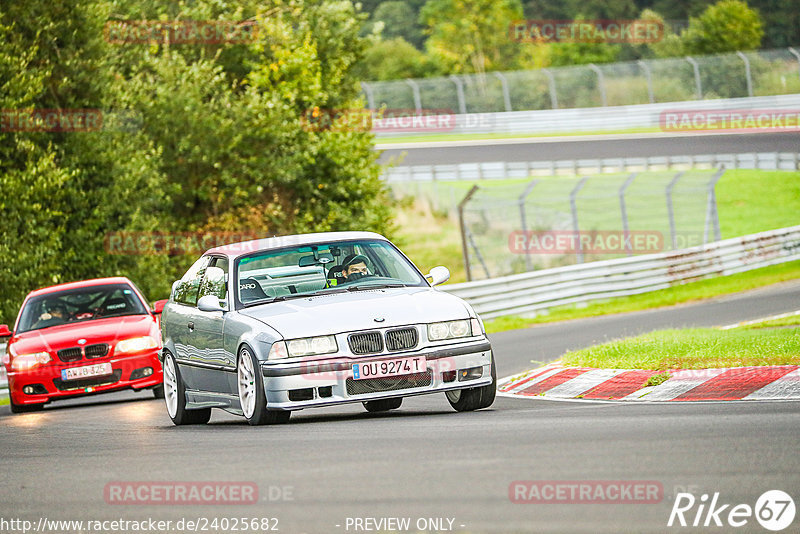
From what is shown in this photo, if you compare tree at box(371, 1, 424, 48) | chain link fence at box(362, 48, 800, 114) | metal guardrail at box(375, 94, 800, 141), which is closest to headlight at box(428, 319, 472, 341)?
chain link fence at box(362, 48, 800, 114)

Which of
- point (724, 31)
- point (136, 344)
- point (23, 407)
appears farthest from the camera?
point (724, 31)

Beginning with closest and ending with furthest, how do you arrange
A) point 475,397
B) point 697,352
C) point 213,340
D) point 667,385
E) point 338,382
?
point 338,382 < point 475,397 < point 213,340 < point 667,385 < point 697,352

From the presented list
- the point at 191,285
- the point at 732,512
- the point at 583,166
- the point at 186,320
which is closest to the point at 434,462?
the point at 732,512

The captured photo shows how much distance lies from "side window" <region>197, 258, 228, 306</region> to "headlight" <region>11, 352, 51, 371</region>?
4.29 metres

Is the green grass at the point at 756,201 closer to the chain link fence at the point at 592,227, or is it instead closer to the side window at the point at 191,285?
the chain link fence at the point at 592,227

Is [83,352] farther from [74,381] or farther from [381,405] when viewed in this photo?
[381,405]

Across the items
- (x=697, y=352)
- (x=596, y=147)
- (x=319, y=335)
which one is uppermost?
(x=319, y=335)

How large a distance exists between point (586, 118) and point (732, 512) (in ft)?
154

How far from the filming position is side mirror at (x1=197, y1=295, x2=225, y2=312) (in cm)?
1029

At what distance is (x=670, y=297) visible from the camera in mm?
26375

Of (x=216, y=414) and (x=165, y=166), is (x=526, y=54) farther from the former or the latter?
(x=216, y=414)

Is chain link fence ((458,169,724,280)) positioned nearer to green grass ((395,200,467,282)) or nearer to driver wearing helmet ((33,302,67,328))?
green grass ((395,200,467,282))

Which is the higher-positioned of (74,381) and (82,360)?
(82,360)

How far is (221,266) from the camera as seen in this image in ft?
35.9
